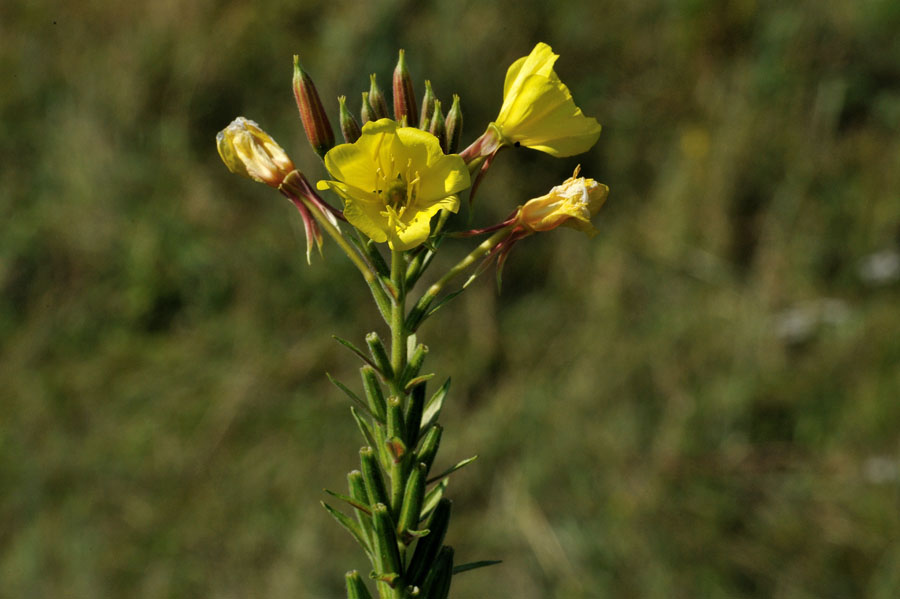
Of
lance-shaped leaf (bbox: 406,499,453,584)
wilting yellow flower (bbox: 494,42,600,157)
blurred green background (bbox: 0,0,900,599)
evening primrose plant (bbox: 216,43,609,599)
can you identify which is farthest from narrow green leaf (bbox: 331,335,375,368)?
blurred green background (bbox: 0,0,900,599)

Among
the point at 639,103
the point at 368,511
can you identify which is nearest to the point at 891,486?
the point at 639,103

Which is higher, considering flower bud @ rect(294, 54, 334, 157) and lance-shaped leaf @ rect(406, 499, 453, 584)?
flower bud @ rect(294, 54, 334, 157)

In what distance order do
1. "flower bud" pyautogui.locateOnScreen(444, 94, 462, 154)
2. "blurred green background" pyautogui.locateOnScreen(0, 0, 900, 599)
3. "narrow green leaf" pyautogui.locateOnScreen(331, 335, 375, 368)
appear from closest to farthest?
"narrow green leaf" pyautogui.locateOnScreen(331, 335, 375, 368), "flower bud" pyautogui.locateOnScreen(444, 94, 462, 154), "blurred green background" pyautogui.locateOnScreen(0, 0, 900, 599)

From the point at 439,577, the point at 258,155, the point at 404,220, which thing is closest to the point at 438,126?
the point at 404,220

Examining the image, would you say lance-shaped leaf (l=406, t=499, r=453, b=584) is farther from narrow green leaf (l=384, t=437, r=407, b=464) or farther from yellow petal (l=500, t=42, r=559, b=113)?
yellow petal (l=500, t=42, r=559, b=113)

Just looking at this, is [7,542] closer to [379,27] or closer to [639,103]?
[379,27]

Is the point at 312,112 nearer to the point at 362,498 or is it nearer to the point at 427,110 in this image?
the point at 427,110

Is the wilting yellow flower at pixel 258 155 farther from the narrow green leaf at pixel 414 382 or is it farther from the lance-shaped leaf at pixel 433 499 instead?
the lance-shaped leaf at pixel 433 499
